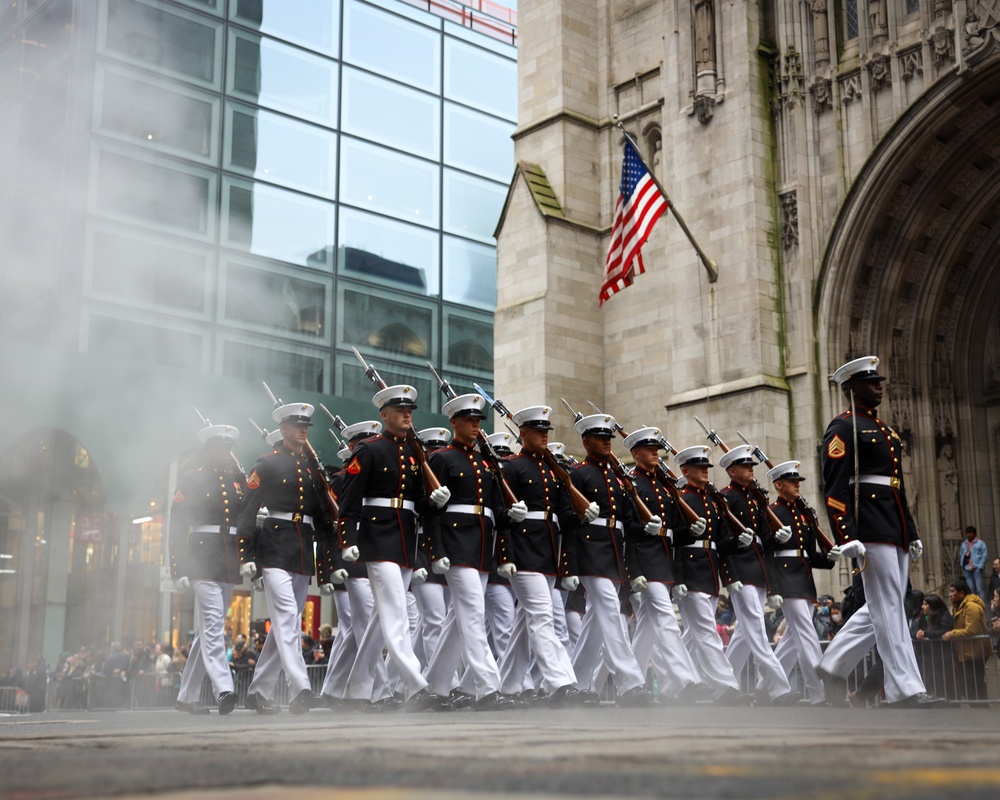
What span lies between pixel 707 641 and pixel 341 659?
2907mm

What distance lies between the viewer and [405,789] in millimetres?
2438

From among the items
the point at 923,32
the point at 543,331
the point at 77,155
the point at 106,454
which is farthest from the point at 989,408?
the point at 77,155

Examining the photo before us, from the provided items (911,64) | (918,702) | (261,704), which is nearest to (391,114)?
(911,64)

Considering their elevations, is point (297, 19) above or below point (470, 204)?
above

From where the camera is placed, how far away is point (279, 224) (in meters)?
30.6

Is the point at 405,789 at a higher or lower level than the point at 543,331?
lower

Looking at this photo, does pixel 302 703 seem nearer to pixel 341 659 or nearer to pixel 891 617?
pixel 341 659

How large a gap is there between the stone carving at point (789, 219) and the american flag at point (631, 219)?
2126 mm

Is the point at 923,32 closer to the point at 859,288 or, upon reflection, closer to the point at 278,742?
the point at 859,288

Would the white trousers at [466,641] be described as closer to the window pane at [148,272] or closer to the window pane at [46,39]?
the window pane at [148,272]

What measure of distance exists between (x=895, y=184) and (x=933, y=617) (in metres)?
8.28

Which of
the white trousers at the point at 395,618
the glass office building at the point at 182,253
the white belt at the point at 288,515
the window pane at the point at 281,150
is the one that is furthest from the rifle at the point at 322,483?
the window pane at the point at 281,150

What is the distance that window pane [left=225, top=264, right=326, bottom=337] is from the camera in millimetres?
29562

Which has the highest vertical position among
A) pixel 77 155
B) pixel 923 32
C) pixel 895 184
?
pixel 77 155
